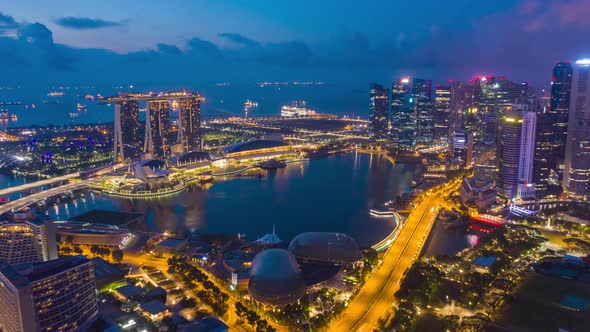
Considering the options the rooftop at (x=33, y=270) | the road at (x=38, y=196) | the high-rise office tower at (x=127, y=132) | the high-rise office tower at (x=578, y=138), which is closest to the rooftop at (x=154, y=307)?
the rooftop at (x=33, y=270)

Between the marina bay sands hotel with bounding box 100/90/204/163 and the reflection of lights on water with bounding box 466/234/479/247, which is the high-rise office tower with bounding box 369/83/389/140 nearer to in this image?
the marina bay sands hotel with bounding box 100/90/204/163

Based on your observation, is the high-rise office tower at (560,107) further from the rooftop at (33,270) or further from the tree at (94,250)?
the rooftop at (33,270)

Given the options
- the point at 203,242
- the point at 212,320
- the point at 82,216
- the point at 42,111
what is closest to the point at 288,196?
the point at 203,242

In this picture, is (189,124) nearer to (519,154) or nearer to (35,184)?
(35,184)

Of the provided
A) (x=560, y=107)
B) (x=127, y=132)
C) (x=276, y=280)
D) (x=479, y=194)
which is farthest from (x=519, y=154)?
(x=127, y=132)

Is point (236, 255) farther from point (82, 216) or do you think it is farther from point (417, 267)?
point (82, 216)
